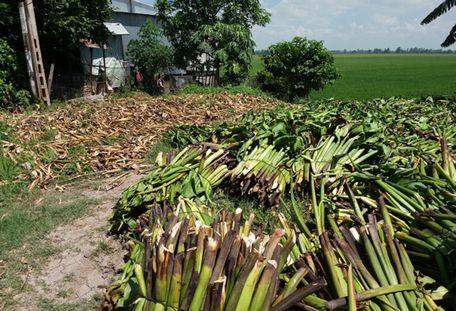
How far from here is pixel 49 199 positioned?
17.0 feet

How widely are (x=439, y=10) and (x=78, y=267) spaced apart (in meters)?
16.6

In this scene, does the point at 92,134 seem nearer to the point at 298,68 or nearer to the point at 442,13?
the point at 298,68

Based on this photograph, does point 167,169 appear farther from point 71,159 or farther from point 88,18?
point 88,18

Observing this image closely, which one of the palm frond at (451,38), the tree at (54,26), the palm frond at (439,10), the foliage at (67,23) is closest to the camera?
the tree at (54,26)

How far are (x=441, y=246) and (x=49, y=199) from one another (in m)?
4.55

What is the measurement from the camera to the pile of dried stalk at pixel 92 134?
20.3 ft

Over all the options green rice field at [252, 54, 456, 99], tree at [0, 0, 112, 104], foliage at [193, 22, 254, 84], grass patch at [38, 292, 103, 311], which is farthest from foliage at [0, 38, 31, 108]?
green rice field at [252, 54, 456, 99]

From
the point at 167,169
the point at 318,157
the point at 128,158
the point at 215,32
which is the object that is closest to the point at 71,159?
the point at 128,158

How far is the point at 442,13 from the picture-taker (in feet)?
51.0

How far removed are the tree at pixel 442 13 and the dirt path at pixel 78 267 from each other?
51.3 feet

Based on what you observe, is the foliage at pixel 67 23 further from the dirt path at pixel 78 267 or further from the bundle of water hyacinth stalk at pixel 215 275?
the bundle of water hyacinth stalk at pixel 215 275

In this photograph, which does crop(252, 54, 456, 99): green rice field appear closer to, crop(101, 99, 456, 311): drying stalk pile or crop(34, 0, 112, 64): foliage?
crop(34, 0, 112, 64): foliage

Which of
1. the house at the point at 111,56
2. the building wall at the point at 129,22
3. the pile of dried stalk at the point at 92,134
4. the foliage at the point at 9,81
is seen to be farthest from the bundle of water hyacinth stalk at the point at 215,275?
the building wall at the point at 129,22

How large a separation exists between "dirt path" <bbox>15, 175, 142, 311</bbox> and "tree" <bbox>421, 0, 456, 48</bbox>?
15629mm
